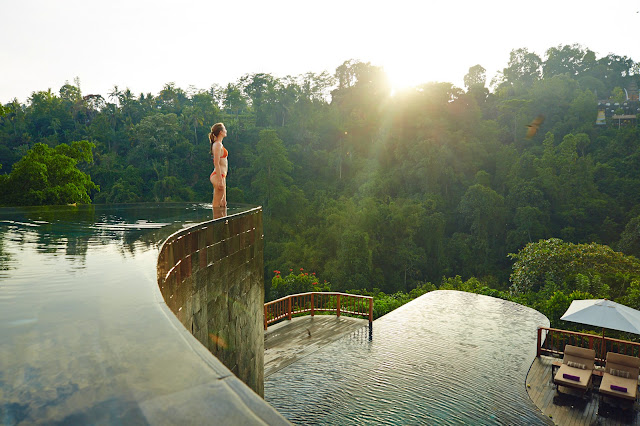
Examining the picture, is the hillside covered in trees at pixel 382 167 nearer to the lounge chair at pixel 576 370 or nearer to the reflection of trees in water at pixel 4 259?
the lounge chair at pixel 576 370

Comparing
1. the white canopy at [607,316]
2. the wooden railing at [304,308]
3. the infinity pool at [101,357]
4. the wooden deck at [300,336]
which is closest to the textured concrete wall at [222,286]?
the infinity pool at [101,357]

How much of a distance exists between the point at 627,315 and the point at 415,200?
24.2 metres

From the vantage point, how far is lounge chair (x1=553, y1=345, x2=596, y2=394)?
7.04m

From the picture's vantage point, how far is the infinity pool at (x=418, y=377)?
6.39 metres

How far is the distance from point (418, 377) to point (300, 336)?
10.8ft

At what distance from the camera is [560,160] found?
1262 inches

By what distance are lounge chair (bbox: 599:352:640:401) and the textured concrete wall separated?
558 cm

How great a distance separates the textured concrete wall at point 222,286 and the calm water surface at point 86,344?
476 mm

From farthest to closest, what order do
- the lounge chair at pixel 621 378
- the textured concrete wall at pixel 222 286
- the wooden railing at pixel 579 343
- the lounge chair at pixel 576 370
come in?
the wooden railing at pixel 579 343 → the lounge chair at pixel 576 370 → the lounge chair at pixel 621 378 → the textured concrete wall at pixel 222 286

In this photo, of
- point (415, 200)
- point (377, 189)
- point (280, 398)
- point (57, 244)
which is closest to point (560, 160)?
point (415, 200)

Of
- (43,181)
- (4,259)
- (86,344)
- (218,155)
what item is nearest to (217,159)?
(218,155)

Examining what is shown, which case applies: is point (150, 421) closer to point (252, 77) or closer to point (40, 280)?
point (40, 280)

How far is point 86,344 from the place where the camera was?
130 centimetres

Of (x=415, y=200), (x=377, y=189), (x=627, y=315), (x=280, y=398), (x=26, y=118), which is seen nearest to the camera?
(x=280, y=398)
